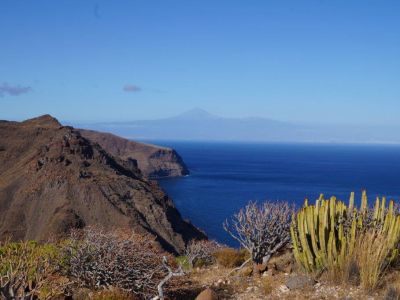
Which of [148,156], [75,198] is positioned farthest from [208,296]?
[148,156]

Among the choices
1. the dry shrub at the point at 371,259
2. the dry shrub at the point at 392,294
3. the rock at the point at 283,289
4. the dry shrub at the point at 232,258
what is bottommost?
the dry shrub at the point at 232,258

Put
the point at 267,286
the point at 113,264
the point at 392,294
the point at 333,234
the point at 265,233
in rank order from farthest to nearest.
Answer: the point at 265,233 < the point at 333,234 < the point at 267,286 < the point at 113,264 < the point at 392,294

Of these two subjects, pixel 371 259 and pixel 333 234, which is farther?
pixel 333 234

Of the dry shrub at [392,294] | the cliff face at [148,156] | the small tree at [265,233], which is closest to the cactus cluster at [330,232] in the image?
→ the dry shrub at [392,294]

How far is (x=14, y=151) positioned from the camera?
79062mm

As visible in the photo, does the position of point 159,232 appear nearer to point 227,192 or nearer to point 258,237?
point 258,237

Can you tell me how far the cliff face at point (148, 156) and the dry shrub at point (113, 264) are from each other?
504 ft

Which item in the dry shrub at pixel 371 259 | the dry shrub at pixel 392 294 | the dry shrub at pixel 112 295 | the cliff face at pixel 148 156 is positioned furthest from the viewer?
the cliff face at pixel 148 156

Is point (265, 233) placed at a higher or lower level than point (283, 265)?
higher

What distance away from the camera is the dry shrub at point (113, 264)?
8.90 meters

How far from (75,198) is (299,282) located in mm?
49756

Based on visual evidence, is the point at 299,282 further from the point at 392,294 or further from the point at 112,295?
the point at 112,295

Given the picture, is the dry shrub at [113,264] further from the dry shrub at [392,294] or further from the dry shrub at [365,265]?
the dry shrub at [392,294]

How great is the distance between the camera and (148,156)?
7205 inches
